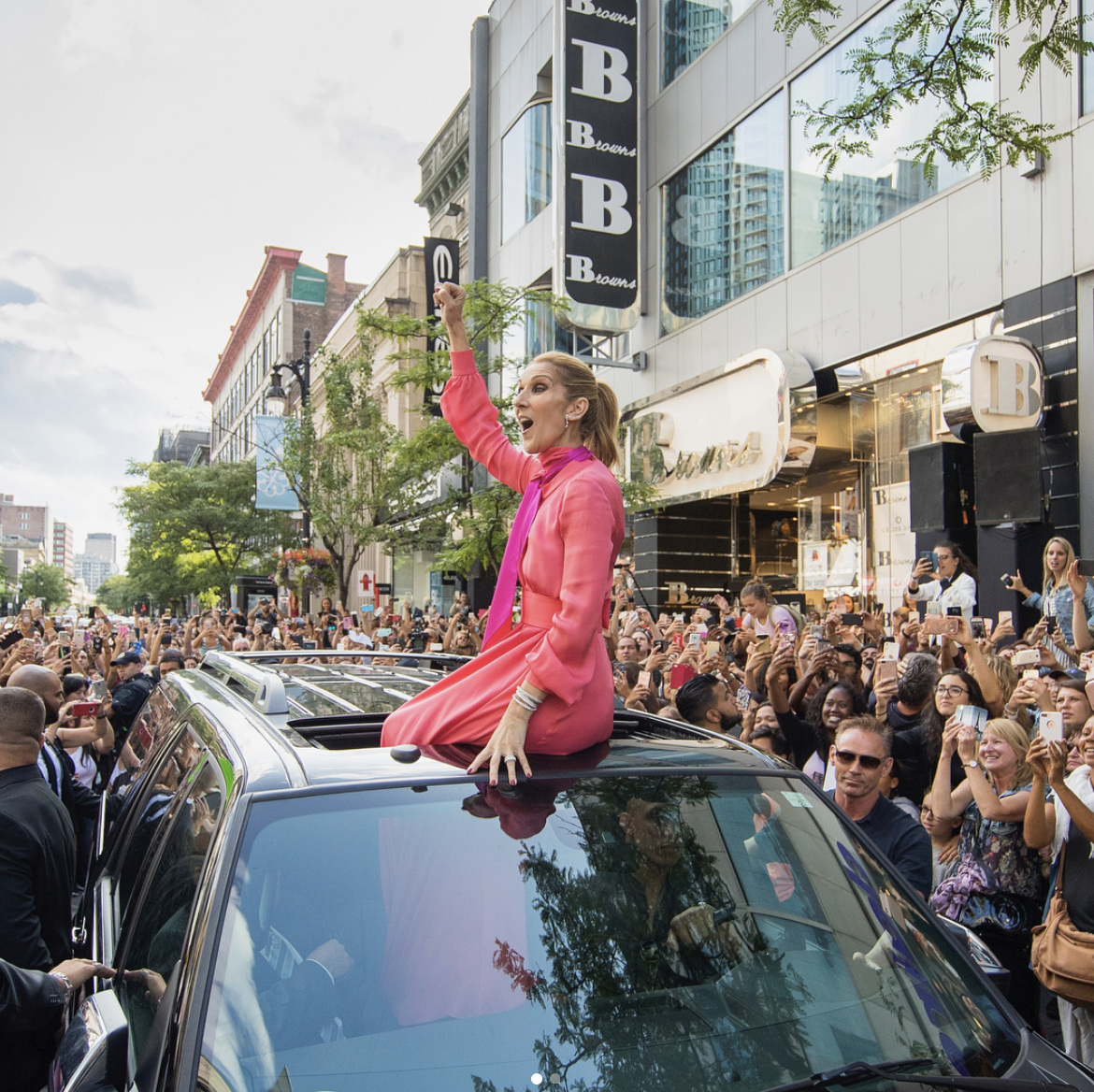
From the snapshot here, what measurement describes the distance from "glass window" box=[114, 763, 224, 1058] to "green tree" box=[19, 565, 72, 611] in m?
122

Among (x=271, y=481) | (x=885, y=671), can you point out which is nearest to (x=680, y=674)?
(x=885, y=671)

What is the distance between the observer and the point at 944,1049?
79.4 inches

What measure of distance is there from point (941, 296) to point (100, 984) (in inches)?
480

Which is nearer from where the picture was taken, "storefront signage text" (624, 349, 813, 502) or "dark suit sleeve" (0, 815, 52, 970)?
"dark suit sleeve" (0, 815, 52, 970)

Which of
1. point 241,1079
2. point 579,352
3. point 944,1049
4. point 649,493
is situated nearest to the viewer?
point 241,1079

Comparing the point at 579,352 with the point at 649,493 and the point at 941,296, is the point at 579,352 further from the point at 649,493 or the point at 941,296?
the point at 941,296

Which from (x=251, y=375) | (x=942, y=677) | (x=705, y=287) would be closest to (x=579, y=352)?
(x=705, y=287)

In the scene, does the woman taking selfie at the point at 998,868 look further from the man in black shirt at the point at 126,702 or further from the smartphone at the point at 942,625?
the man in black shirt at the point at 126,702

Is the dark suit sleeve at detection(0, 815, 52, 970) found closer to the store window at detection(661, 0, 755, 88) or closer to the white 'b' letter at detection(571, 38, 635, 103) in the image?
the store window at detection(661, 0, 755, 88)

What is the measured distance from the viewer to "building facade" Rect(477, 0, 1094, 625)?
10797 millimetres

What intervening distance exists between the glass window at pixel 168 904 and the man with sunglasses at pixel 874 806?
2.40 m

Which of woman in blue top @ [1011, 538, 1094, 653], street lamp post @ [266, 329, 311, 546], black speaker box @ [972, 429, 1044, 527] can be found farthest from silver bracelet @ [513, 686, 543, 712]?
street lamp post @ [266, 329, 311, 546]

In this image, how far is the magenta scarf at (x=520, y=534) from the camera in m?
2.78

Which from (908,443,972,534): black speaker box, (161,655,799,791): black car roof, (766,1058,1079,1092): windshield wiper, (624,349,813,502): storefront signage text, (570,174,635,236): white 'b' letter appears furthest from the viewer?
(570,174,635,236): white 'b' letter
